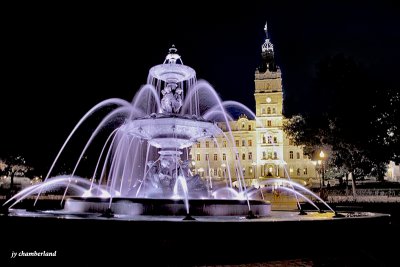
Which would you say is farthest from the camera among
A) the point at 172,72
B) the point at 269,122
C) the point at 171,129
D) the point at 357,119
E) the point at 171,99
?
the point at 269,122

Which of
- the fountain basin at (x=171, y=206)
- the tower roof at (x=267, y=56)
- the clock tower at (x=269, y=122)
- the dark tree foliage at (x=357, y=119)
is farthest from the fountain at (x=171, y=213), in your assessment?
the tower roof at (x=267, y=56)

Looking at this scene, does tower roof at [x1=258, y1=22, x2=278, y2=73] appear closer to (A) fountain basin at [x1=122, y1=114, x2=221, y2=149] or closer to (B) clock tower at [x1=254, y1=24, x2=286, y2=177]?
(B) clock tower at [x1=254, y1=24, x2=286, y2=177]

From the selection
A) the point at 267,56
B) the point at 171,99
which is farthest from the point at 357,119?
the point at 267,56

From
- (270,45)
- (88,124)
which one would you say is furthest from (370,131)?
(270,45)

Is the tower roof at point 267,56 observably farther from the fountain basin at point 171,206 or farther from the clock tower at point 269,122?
the fountain basin at point 171,206

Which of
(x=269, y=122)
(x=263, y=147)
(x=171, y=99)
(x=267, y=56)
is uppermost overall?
(x=267, y=56)

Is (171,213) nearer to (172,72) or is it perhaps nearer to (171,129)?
(171,129)

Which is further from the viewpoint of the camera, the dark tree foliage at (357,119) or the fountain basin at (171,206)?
the dark tree foliage at (357,119)

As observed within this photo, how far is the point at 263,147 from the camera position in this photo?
8156cm

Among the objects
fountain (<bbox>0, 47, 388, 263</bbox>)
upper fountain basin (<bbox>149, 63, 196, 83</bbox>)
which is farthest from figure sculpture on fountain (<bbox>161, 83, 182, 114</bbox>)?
upper fountain basin (<bbox>149, 63, 196, 83</bbox>)

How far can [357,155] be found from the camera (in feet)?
137

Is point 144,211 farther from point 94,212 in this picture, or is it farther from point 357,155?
point 357,155

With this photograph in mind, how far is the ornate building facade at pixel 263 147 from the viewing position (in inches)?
3189

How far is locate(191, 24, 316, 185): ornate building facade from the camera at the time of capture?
81000 millimetres
